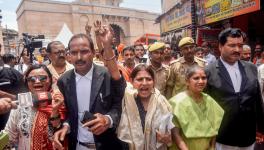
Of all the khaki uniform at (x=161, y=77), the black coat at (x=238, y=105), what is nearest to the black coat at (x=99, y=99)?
the black coat at (x=238, y=105)

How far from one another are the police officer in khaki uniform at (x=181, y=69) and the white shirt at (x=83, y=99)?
1967 mm

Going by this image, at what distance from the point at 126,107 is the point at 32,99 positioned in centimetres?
94

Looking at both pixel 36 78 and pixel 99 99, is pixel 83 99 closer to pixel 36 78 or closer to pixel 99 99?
pixel 99 99

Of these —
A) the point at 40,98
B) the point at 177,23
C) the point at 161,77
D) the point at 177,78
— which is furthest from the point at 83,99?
the point at 177,23

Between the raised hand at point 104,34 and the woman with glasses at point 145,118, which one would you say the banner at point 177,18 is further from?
the raised hand at point 104,34

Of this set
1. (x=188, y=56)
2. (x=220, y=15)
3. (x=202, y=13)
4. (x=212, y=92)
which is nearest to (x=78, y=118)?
(x=212, y=92)

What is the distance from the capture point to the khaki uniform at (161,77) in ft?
13.1

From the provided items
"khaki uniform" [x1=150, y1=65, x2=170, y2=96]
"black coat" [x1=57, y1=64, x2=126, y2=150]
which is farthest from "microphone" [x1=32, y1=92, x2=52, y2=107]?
"khaki uniform" [x1=150, y1=65, x2=170, y2=96]

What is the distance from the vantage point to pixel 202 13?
11172 millimetres

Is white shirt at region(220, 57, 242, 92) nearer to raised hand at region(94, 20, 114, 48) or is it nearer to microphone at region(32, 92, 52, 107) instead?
raised hand at region(94, 20, 114, 48)

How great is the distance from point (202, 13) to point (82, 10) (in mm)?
24410

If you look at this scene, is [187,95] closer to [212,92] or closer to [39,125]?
[212,92]

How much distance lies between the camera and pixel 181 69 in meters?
4.04

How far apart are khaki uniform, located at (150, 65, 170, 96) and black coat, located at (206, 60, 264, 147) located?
3.73 ft
